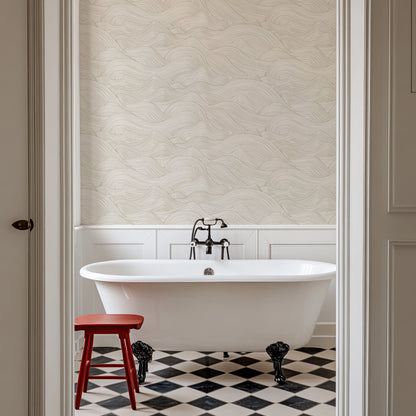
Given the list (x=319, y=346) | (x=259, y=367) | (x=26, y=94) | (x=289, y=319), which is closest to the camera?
(x=26, y=94)

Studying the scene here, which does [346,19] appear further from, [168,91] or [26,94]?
[168,91]

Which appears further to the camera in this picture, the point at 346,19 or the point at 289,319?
the point at 289,319

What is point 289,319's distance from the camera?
11.6 feet

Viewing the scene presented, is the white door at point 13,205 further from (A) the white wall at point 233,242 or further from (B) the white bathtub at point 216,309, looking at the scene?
(A) the white wall at point 233,242

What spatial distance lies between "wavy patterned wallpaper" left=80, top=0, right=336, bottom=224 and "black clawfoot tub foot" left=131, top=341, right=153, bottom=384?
124cm

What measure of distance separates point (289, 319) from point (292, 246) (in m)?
1.04

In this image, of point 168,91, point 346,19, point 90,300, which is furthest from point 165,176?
point 346,19

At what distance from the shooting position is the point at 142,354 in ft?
11.6

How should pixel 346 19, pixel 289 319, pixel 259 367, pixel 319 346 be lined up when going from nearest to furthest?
pixel 346 19
pixel 289 319
pixel 259 367
pixel 319 346

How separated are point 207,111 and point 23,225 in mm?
2780

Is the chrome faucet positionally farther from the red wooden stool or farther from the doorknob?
the doorknob
